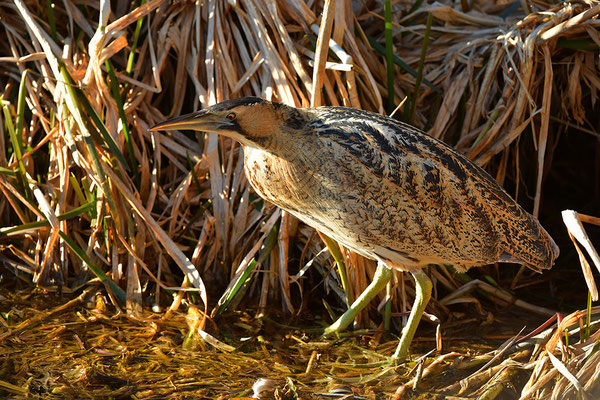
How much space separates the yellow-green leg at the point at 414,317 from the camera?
2.76 m

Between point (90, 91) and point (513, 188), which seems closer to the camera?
point (90, 91)

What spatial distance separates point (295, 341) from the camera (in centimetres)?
293

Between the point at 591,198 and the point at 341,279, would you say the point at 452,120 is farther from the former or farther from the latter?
the point at 591,198

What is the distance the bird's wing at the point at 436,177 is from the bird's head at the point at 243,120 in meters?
0.15

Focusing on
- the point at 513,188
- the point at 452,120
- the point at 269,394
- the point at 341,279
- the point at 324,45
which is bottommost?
the point at 269,394

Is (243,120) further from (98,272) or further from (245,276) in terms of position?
(98,272)

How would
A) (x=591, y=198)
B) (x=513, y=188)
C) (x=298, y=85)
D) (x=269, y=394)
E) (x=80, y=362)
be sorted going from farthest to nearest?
(x=591, y=198), (x=513, y=188), (x=298, y=85), (x=80, y=362), (x=269, y=394)

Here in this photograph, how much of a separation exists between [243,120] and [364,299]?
0.97 metres

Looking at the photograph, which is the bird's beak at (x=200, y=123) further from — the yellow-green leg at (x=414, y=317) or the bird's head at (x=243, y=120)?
the yellow-green leg at (x=414, y=317)

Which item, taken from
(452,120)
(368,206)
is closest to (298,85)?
(452,120)

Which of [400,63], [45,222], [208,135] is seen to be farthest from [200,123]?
[400,63]

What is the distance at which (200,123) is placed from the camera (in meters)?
2.32

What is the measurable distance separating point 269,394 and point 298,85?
55.9 inches

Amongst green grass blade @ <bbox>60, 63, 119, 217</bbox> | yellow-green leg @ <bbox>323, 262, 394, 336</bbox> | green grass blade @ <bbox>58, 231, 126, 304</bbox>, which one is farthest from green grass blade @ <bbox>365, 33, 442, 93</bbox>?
green grass blade @ <bbox>58, 231, 126, 304</bbox>
